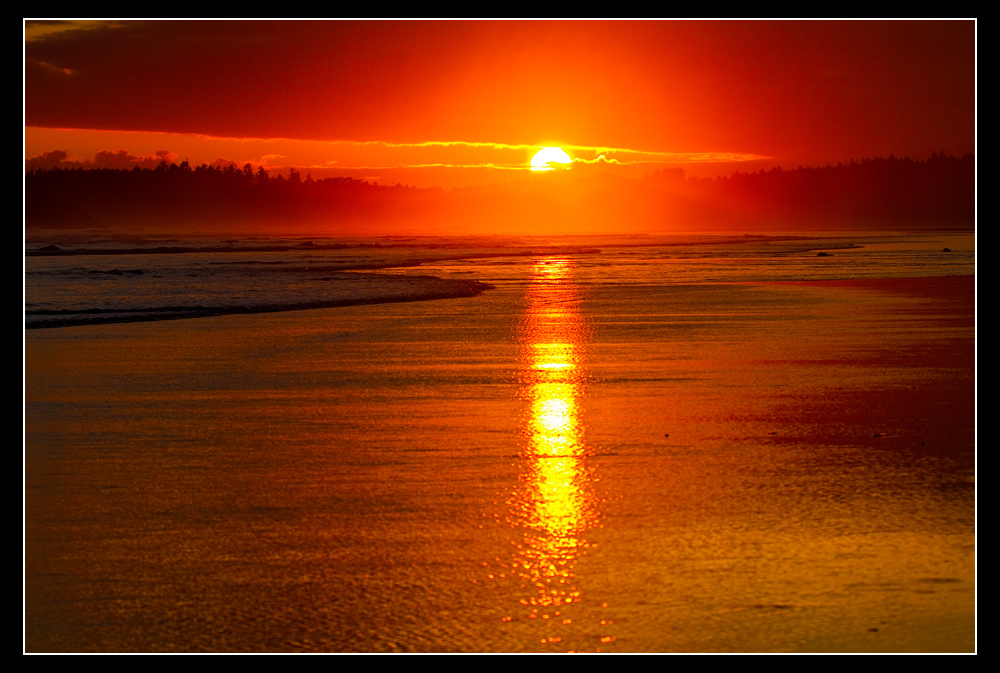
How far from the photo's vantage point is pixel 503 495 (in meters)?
7.77

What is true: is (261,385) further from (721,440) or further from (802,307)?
(802,307)

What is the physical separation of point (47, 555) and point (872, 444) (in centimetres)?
659

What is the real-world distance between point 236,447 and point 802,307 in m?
15.9

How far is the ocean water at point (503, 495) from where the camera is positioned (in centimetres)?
565

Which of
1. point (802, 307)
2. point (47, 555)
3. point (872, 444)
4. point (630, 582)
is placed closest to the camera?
point (630, 582)

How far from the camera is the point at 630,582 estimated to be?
605cm

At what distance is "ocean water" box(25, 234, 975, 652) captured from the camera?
18.5ft

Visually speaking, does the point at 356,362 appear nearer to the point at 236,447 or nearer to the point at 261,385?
the point at 261,385

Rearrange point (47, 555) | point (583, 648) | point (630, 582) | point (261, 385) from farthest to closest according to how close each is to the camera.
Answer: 1. point (261, 385)
2. point (47, 555)
3. point (630, 582)
4. point (583, 648)

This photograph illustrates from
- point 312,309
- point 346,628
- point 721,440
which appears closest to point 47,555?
point 346,628
